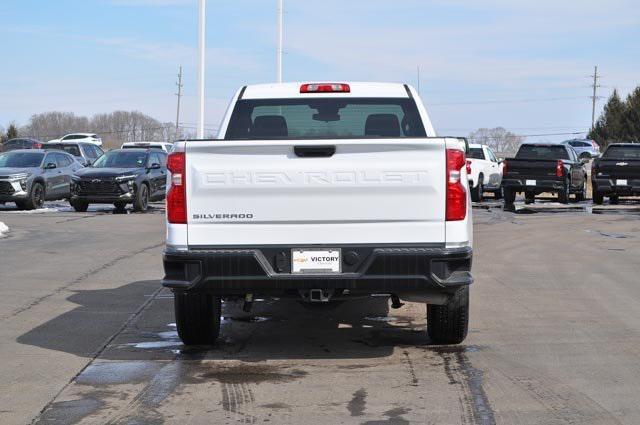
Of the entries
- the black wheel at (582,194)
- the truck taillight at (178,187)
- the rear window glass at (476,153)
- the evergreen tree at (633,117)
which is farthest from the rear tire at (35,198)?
the evergreen tree at (633,117)

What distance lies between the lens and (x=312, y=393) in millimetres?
6438

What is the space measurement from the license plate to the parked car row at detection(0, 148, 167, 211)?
18.9 m

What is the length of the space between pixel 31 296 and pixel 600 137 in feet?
248

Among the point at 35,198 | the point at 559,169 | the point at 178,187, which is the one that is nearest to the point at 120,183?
the point at 35,198

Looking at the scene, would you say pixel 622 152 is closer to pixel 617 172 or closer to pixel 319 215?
pixel 617 172

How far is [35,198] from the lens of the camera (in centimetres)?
2634

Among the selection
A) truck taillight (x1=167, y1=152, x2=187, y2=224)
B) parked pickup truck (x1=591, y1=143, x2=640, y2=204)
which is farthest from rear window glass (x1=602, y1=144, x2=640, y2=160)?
truck taillight (x1=167, y1=152, x2=187, y2=224)

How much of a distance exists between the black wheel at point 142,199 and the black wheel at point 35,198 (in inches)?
106

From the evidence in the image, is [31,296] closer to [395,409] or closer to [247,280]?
[247,280]

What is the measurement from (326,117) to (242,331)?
2.02 metres

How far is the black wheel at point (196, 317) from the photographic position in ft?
25.3

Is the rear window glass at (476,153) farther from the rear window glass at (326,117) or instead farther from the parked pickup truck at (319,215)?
the parked pickup truck at (319,215)

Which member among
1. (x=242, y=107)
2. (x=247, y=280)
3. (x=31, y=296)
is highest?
(x=242, y=107)

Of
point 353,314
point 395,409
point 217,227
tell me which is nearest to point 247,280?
point 217,227
